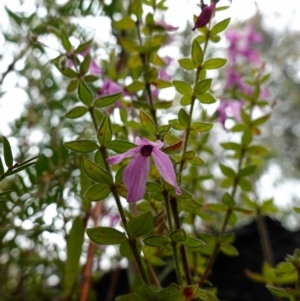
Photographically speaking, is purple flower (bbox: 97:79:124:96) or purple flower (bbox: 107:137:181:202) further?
purple flower (bbox: 97:79:124:96)

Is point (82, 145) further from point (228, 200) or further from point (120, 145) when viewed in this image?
point (228, 200)

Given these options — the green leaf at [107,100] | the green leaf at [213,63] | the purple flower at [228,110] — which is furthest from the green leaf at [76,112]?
the purple flower at [228,110]

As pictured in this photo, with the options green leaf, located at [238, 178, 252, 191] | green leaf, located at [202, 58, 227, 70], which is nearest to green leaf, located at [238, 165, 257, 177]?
green leaf, located at [238, 178, 252, 191]

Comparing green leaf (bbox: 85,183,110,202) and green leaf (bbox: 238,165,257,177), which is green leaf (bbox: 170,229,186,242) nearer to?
green leaf (bbox: 85,183,110,202)

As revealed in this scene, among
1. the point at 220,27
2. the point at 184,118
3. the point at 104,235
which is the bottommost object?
the point at 104,235

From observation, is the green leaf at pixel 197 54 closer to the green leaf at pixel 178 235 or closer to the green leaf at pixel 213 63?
the green leaf at pixel 213 63

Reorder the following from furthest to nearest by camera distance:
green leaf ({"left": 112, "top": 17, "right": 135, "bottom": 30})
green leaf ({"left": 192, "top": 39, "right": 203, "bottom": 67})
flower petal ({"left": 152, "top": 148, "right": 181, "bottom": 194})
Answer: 1. green leaf ({"left": 112, "top": 17, "right": 135, "bottom": 30})
2. green leaf ({"left": 192, "top": 39, "right": 203, "bottom": 67})
3. flower petal ({"left": 152, "top": 148, "right": 181, "bottom": 194})

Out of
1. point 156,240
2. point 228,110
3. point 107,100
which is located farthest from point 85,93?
point 228,110
